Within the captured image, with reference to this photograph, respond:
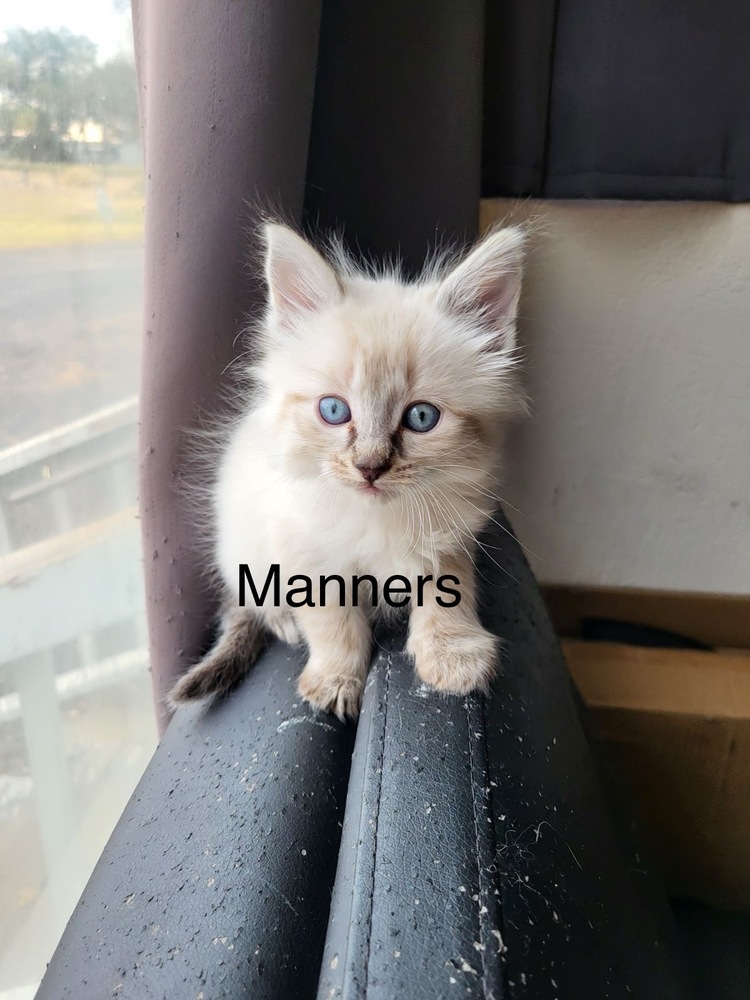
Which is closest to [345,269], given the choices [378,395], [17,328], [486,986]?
[378,395]

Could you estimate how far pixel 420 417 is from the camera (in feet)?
2.48

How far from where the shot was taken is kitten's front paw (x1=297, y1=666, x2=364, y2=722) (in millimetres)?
741

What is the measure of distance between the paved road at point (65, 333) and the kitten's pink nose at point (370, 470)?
38cm

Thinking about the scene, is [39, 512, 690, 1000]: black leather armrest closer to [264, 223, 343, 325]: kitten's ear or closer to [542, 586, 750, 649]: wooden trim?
[264, 223, 343, 325]: kitten's ear

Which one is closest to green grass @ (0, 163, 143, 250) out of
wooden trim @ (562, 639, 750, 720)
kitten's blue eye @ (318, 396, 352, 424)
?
kitten's blue eye @ (318, 396, 352, 424)

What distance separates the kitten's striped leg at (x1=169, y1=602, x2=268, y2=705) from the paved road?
0.34m

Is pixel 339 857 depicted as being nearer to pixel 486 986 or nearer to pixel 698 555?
pixel 486 986

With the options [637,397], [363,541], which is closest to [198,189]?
[363,541]

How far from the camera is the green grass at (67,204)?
667 mm

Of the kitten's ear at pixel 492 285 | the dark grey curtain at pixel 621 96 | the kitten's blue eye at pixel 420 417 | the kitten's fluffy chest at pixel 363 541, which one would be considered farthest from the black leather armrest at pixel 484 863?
the dark grey curtain at pixel 621 96

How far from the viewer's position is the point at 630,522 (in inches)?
49.9

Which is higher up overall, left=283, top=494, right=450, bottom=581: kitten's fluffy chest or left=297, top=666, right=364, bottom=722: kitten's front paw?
left=283, top=494, right=450, bottom=581: kitten's fluffy chest

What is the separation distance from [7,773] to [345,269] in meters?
0.80

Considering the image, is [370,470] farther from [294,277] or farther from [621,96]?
[621,96]
